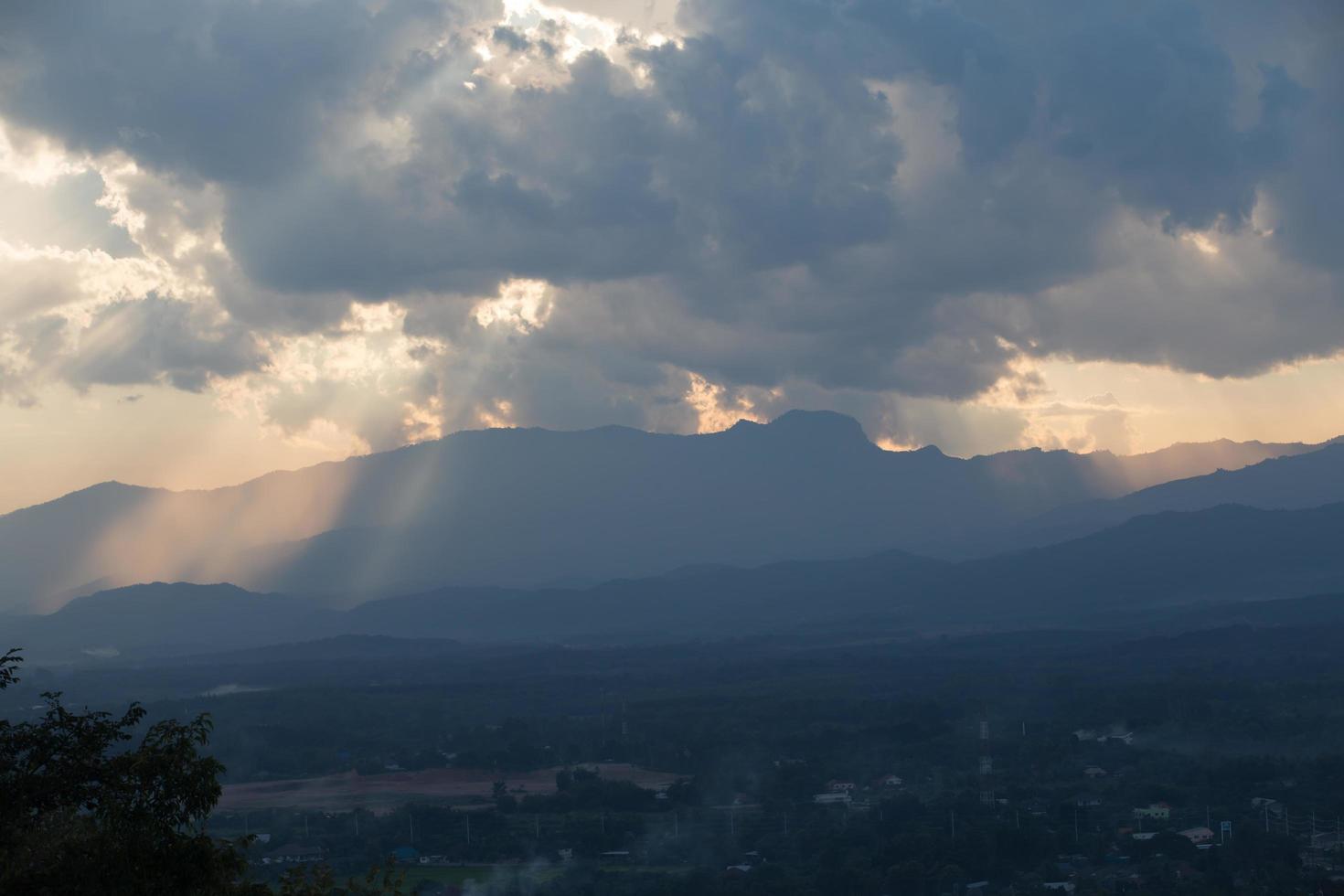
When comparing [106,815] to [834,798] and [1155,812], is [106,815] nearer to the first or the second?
[1155,812]

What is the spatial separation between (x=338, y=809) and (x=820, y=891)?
163 feet

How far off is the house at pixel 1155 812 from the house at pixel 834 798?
21.3 metres

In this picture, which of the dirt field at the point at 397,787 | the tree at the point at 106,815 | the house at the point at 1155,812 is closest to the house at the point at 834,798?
the dirt field at the point at 397,787

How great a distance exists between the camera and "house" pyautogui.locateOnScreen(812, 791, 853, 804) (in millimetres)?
109812

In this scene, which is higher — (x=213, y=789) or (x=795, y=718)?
(x=213, y=789)

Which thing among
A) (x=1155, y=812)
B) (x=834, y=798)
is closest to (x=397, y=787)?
(x=834, y=798)

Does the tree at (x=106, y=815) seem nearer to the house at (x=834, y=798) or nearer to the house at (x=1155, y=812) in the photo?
the house at (x=1155, y=812)

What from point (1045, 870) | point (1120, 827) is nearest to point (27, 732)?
point (1045, 870)

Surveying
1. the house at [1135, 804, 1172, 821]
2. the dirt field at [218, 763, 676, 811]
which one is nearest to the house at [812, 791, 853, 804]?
the dirt field at [218, 763, 676, 811]

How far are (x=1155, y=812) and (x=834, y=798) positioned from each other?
78.8 ft

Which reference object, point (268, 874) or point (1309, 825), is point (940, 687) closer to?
point (1309, 825)

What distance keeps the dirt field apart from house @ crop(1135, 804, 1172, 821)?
39894 mm

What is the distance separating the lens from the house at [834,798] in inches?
4323

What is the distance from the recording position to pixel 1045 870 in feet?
268
